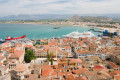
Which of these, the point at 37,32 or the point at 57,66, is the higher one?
the point at 57,66

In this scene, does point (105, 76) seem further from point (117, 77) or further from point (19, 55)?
point (19, 55)

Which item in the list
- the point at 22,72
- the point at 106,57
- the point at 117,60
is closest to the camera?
the point at 22,72

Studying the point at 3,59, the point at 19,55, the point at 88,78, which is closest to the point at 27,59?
the point at 19,55

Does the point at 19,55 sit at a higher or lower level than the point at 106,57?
higher

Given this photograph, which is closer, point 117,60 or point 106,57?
point 117,60

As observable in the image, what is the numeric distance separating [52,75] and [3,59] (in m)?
10.1

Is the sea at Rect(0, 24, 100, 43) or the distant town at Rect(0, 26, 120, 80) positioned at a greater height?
the distant town at Rect(0, 26, 120, 80)

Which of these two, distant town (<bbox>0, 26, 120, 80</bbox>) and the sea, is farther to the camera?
the sea

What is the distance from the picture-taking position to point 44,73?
1662cm

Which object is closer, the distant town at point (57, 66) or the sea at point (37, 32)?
the distant town at point (57, 66)

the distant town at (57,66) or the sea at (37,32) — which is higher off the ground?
the distant town at (57,66)

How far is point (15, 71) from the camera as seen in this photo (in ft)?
51.5

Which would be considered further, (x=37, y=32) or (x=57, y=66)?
(x=37, y=32)

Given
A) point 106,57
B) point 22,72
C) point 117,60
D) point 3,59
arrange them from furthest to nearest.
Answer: point 106,57 < point 117,60 < point 3,59 < point 22,72
